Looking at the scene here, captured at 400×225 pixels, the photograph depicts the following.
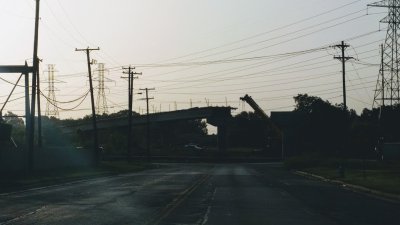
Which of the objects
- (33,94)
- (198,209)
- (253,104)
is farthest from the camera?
A: (253,104)

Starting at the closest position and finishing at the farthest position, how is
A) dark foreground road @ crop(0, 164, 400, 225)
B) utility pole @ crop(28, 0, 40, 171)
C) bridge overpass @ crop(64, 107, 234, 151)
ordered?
1. dark foreground road @ crop(0, 164, 400, 225)
2. utility pole @ crop(28, 0, 40, 171)
3. bridge overpass @ crop(64, 107, 234, 151)

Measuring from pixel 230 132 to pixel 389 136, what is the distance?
249 ft

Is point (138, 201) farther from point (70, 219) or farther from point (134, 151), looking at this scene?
point (134, 151)

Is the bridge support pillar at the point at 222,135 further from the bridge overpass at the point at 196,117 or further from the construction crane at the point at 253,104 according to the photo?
the construction crane at the point at 253,104

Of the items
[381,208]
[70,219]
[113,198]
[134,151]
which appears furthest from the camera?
[134,151]

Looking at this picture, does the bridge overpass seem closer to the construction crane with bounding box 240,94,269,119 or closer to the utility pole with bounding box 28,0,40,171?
the construction crane with bounding box 240,94,269,119

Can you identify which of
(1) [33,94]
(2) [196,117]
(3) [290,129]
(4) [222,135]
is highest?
(2) [196,117]

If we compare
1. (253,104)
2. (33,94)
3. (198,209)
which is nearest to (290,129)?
(253,104)

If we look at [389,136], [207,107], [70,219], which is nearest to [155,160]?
[207,107]

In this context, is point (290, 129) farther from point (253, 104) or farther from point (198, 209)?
point (198, 209)

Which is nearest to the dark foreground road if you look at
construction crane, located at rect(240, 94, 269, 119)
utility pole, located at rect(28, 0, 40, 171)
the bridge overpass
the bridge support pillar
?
utility pole, located at rect(28, 0, 40, 171)

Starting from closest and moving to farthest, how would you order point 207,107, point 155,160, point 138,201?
point 138,201, point 155,160, point 207,107

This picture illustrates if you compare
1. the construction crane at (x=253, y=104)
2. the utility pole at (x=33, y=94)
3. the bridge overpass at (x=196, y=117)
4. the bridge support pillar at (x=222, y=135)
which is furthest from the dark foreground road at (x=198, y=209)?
the bridge support pillar at (x=222, y=135)

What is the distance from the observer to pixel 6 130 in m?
55.6
